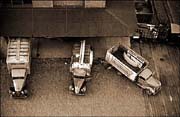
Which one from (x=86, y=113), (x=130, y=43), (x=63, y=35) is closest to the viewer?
(x=86, y=113)

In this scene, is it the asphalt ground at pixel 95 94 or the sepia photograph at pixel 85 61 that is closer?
the asphalt ground at pixel 95 94

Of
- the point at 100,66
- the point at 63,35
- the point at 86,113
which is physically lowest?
the point at 86,113

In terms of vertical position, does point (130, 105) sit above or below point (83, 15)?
below

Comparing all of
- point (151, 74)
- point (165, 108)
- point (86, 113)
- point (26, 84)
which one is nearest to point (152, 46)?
point (151, 74)

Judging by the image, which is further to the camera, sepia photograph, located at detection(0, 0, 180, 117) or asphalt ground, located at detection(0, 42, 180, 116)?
sepia photograph, located at detection(0, 0, 180, 117)

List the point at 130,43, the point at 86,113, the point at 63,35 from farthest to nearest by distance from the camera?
the point at 130,43, the point at 63,35, the point at 86,113

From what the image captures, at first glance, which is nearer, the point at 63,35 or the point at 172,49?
the point at 63,35

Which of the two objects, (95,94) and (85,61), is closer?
(95,94)

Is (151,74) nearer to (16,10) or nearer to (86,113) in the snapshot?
(86,113)

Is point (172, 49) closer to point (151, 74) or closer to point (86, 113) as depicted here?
point (151, 74)

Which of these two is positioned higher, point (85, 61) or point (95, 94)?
point (85, 61)
